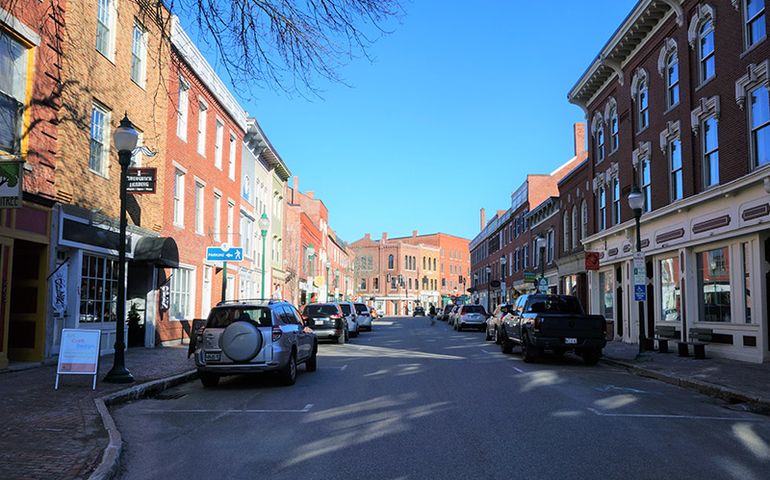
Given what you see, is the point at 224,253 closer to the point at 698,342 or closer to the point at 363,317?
the point at 698,342

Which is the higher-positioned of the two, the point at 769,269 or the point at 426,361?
the point at 769,269

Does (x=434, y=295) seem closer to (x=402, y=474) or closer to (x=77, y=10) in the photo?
(x=77, y=10)

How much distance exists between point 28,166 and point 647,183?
66.6ft

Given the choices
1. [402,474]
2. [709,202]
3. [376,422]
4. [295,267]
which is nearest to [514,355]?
[709,202]

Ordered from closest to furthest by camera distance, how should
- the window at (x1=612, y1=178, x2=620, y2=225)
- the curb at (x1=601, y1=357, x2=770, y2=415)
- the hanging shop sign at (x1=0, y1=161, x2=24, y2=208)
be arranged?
the hanging shop sign at (x1=0, y1=161, x2=24, y2=208), the curb at (x1=601, y1=357, x2=770, y2=415), the window at (x1=612, y1=178, x2=620, y2=225)

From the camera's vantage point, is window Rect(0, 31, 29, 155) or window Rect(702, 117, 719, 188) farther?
window Rect(702, 117, 719, 188)

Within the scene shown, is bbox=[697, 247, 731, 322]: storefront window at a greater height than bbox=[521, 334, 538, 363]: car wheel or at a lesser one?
greater

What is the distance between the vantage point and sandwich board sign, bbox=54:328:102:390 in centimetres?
1117

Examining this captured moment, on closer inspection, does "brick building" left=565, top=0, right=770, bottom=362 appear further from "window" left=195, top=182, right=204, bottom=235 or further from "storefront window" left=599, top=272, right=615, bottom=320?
Result: "window" left=195, top=182, right=204, bottom=235

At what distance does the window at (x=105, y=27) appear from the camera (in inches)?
677

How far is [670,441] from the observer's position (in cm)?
790

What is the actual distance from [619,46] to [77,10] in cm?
1958

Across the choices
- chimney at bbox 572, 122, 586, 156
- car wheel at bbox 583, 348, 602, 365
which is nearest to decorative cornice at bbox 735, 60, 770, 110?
car wheel at bbox 583, 348, 602, 365

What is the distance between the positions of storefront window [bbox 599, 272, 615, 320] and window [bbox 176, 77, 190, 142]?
61.7ft
